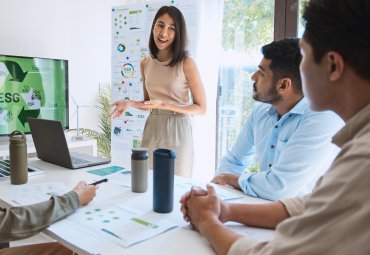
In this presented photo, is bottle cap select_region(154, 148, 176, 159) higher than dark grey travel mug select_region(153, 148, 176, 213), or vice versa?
bottle cap select_region(154, 148, 176, 159)

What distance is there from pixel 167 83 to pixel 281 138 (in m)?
1.10

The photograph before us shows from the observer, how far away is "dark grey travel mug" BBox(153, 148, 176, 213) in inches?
45.3

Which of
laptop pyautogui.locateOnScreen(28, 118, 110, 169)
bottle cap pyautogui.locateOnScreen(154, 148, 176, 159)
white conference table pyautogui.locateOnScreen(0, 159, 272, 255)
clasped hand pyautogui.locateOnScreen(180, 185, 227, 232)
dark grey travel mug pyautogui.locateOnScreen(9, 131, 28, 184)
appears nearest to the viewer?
white conference table pyautogui.locateOnScreen(0, 159, 272, 255)

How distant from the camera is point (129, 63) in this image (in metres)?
3.62

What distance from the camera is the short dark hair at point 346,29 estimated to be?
0.64m

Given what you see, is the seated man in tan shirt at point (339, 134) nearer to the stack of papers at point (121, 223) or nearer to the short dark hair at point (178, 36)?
the stack of papers at point (121, 223)

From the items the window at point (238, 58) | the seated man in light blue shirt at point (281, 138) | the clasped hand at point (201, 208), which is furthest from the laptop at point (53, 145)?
the window at point (238, 58)

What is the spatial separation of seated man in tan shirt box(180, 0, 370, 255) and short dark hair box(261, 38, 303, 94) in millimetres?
835

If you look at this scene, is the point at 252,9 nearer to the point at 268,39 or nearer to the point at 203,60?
the point at 268,39

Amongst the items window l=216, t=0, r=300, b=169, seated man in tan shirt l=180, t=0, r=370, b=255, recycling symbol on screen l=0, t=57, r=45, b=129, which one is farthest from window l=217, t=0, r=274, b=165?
seated man in tan shirt l=180, t=0, r=370, b=255

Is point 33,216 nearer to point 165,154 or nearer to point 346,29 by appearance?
point 165,154

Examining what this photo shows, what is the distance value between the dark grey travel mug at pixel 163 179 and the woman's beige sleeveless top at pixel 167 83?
1.35 metres

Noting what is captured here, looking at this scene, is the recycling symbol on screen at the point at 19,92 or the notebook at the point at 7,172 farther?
the recycling symbol on screen at the point at 19,92

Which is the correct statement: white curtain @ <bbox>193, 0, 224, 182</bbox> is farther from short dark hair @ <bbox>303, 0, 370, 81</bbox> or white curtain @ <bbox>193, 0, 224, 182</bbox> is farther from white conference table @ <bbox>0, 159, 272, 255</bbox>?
short dark hair @ <bbox>303, 0, 370, 81</bbox>
